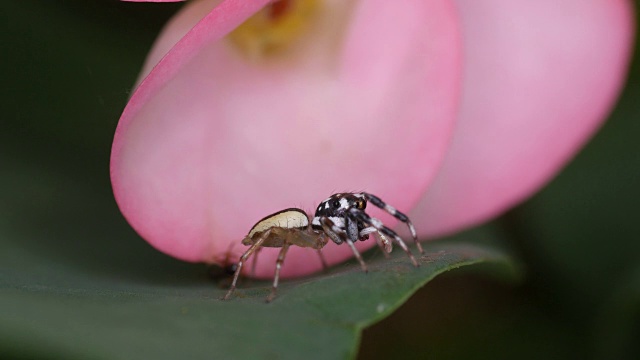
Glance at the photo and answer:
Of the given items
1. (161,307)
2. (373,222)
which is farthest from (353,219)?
(161,307)

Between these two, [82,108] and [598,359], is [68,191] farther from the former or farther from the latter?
[598,359]

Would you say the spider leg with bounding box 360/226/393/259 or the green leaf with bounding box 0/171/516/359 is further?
the spider leg with bounding box 360/226/393/259

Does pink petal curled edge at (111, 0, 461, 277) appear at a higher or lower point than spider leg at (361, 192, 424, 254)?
higher

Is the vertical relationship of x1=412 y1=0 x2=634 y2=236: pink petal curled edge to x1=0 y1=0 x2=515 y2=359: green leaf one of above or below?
above

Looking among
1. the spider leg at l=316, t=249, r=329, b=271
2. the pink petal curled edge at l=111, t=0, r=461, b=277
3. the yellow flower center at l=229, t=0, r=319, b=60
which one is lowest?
the spider leg at l=316, t=249, r=329, b=271

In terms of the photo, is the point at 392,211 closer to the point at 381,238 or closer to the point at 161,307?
the point at 381,238

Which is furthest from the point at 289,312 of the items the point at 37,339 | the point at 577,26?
the point at 577,26

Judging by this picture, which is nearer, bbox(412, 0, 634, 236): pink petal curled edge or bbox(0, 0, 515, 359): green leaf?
bbox(0, 0, 515, 359): green leaf
